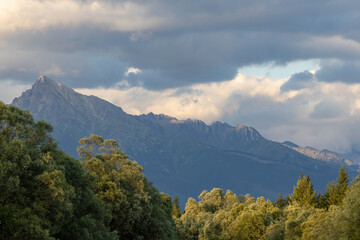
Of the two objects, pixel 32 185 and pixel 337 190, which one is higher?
pixel 337 190

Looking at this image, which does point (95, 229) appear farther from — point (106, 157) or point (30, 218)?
point (106, 157)

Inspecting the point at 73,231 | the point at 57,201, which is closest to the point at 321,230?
the point at 73,231

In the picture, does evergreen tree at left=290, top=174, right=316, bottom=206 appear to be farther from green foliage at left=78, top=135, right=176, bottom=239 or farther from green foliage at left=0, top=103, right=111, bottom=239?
green foliage at left=0, top=103, right=111, bottom=239

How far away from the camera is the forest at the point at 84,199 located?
54188 mm

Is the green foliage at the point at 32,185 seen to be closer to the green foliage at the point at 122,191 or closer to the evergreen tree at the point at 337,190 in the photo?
the green foliage at the point at 122,191

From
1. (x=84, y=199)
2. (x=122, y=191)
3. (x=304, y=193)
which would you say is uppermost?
(x=304, y=193)

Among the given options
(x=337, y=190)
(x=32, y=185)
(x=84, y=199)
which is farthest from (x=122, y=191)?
(x=337, y=190)

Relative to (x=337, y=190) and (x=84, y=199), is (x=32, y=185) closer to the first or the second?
(x=84, y=199)

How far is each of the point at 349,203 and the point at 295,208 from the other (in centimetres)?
5847

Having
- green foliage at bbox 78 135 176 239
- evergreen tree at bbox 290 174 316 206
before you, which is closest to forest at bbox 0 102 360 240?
green foliage at bbox 78 135 176 239

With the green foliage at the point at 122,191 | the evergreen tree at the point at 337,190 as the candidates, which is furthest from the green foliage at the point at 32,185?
the evergreen tree at the point at 337,190

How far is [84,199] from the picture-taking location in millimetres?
69812

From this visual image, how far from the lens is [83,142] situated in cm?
9331

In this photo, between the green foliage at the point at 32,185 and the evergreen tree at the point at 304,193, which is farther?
the evergreen tree at the point at 304,193
